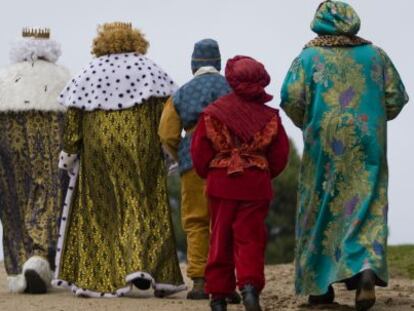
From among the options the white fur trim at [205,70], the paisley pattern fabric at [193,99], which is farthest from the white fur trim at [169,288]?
the white fur trim at [205,70]

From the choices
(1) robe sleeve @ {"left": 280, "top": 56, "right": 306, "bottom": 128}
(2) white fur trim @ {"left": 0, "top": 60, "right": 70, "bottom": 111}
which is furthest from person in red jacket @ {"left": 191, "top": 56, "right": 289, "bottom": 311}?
(2) white fur trim @ {"left": 0, "top": 60, "right": 70, "bottom": 111}

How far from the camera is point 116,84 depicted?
1298cm

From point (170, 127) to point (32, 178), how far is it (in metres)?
1.71

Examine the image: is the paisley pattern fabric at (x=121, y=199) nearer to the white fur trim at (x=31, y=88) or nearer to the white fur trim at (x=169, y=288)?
the white fur trim at (x=169, y=288)

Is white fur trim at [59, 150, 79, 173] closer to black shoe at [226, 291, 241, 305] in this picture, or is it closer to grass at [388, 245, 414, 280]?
black shoe at [226, 291, 241, 305]

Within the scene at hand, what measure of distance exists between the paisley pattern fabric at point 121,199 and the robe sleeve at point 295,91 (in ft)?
4.84

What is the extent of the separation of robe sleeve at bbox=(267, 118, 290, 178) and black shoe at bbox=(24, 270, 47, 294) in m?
2.92

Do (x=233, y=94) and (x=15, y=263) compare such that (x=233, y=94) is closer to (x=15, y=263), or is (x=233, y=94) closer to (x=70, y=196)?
(x=70, y=196)

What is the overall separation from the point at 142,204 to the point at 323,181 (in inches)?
69.3

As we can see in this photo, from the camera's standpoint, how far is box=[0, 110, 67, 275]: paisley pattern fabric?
13.8 meters

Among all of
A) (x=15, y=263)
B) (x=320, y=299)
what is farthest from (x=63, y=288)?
(x=320, y=299)

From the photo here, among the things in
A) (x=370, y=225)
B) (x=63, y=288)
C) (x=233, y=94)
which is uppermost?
(x=233, y=94)

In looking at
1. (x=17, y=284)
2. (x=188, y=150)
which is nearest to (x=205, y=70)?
(x=188, y=150)

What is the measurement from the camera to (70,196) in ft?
43.4
